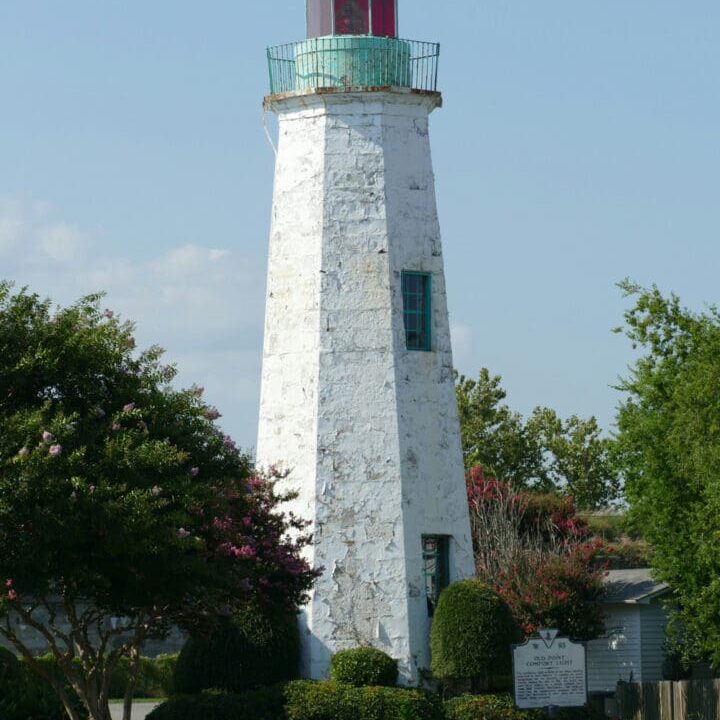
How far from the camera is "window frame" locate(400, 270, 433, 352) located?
32.5 metres

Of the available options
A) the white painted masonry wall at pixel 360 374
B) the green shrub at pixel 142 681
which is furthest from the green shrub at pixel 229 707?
the green shrub at pixel 142 681

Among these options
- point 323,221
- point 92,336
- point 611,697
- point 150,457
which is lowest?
point 611,697

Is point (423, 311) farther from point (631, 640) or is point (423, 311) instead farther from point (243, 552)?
point (631, 640)

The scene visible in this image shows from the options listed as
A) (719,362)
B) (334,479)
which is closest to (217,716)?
(334,479)

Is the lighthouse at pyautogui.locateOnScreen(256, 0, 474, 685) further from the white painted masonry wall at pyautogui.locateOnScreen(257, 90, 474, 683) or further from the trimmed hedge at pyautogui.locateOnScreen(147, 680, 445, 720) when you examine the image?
the trimmed hedge at pyautogui.locateOnScreen(147, 680, 445, 720)

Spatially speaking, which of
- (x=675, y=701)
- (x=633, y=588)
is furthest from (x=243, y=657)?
(x=633, y=588)

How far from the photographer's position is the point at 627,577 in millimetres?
45719

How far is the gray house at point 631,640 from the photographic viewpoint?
140ft

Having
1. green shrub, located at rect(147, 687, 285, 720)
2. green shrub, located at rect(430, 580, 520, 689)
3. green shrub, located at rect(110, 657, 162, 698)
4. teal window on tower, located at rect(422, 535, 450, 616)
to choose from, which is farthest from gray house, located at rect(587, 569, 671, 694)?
green shrub, located at rect(147, 687, 285, 720)

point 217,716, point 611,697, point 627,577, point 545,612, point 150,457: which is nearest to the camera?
point 150,457

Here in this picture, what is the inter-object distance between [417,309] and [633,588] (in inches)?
563

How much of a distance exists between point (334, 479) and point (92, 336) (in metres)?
8.10

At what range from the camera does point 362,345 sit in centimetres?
3206

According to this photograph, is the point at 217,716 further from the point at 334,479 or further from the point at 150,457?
the point at 150,457
